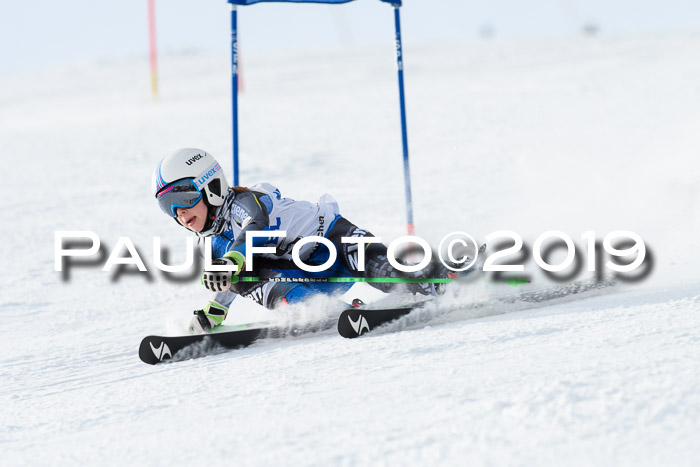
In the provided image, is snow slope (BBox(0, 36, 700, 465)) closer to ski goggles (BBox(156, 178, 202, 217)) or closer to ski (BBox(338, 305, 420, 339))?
ski (BBox(338, 305, 420, 339))

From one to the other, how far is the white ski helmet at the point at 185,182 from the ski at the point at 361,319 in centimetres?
85

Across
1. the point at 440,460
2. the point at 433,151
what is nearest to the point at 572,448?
the point at 440,460

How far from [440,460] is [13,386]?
2.42 meters

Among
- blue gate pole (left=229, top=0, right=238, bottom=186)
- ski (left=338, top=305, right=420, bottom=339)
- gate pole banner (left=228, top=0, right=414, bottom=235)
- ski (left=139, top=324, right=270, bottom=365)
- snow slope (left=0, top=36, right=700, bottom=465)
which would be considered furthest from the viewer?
gate pole banner (left=228, top=0, right=414, bottom=235)

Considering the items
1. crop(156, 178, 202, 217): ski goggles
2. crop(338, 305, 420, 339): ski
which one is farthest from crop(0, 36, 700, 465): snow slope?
crop(156, 178, 202, 217): ski goggles

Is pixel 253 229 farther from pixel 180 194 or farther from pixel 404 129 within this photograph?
pixel 404 129

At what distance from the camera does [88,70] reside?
985 inches

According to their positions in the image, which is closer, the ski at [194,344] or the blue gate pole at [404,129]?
the ski at [194,344]

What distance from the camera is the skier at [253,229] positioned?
154 inches

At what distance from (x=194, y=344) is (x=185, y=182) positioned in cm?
74

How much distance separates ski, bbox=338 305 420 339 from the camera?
366cm

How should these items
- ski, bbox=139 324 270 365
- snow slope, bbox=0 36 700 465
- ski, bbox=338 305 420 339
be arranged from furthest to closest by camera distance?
ski, bbox=139 324 270 365, ski, bbox=338 305 420 339, snow slope, bbox=0 36 700 465

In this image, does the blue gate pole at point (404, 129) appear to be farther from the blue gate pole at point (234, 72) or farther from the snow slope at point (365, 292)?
the blue gate pole at point (234, 72)

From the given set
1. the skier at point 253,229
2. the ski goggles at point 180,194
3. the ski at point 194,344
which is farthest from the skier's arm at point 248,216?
the ski at point 194,344
